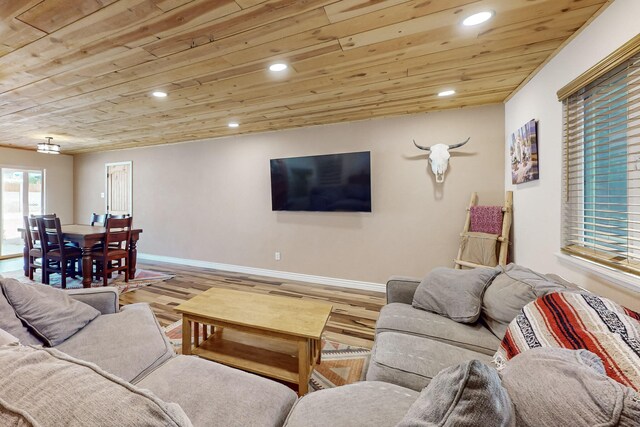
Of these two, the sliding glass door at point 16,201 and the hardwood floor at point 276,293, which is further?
the sliding glass door at point 16,201

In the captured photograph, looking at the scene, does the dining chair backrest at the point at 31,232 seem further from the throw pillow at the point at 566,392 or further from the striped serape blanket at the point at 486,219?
the striped serape blanket at the point at 486,219

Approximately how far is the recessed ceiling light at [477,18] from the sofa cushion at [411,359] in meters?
1.92

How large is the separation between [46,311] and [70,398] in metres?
1.45

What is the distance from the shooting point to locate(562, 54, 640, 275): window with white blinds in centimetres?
136

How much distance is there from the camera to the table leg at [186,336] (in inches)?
75.1

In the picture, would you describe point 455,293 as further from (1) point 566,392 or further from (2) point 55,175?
(2) point 55,175

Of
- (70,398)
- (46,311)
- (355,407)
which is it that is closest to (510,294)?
(355,407)

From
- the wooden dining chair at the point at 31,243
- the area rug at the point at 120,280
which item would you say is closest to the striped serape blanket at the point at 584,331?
the area rug at the point at 120,280

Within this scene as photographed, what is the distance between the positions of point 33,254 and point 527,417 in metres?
5.91

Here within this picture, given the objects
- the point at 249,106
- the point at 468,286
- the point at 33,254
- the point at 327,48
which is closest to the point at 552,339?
the point at 468,286

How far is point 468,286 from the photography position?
1814 mm

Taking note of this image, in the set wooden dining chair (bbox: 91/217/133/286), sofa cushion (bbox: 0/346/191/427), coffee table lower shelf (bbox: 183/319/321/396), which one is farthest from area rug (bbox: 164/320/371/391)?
wooden dining chair (bbox: 91/217/133/286)

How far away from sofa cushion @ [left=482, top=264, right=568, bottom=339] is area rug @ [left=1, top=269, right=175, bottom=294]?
418 centimetres

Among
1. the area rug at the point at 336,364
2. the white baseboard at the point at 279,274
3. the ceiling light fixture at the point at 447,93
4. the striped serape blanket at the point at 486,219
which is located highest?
the ceiling light fixture at the point at 447,93
